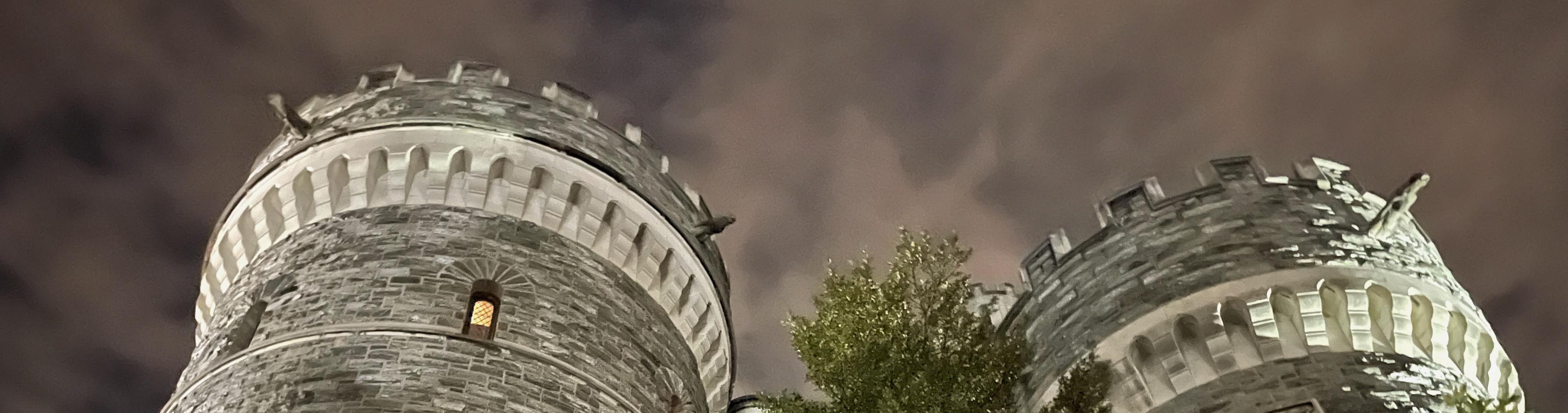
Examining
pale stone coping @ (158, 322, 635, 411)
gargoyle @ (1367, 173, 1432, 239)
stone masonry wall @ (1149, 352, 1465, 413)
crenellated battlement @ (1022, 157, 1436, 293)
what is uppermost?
crenellated battlement @ (1022, 157, 1436, 293)

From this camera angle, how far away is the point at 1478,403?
9305 mm

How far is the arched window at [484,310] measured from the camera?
1170 cm

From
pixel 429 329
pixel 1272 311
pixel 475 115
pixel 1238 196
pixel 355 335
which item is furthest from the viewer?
pixel 1238 196

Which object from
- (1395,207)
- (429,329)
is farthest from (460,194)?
(1395,207)

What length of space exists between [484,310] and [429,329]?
33.4 inches

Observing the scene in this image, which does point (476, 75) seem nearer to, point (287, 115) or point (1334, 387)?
point (287, 115)

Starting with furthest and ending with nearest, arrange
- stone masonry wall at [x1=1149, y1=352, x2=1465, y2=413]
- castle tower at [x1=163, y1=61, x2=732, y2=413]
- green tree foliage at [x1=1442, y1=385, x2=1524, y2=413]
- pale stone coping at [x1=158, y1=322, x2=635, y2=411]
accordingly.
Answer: stone masonry wall at [x1=1149, y1=352, x2=1465, y2=413] → pale stone coping at [x1=158, y1=322, x2=635, y2=411] → castle tower at [x1=163, y1=61, x2=732, y2=413] → green tree foliage at [x1=1442, y1=385, x2=1524, y2=413]

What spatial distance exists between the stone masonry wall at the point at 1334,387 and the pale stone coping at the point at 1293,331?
0.39ft

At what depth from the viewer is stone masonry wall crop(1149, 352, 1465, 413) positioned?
12.1 m

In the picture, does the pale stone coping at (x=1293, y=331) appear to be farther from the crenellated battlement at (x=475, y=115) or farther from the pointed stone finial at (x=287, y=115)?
the pointed stone finial at (x=287, y=115)

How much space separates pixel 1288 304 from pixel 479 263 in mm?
9562

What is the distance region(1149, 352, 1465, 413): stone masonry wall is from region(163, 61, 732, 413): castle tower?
6303 millimetres

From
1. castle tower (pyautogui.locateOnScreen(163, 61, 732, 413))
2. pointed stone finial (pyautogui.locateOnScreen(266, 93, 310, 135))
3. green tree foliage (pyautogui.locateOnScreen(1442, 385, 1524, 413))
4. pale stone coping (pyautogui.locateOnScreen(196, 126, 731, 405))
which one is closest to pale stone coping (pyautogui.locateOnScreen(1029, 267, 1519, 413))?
green tree foliage (pyautogui.locateOnScreen(1442, 385, 1524, 413))

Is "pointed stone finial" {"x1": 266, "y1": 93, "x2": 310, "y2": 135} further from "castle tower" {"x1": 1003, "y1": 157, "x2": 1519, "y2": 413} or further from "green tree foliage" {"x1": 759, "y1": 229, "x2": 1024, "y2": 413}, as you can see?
"castle tower" {"x1": 1003, "y1": 157, "x2": 1519, "y2": 413}
